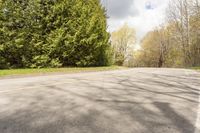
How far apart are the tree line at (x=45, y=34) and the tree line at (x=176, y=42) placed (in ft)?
73.4

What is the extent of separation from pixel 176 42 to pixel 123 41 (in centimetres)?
1361

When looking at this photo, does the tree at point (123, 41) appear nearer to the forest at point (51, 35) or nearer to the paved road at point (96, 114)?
the forest at point (51, 35)

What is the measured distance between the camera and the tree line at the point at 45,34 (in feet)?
68.4

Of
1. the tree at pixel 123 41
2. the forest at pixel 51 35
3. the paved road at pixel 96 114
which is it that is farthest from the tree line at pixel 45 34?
the tree at pixel 123 41

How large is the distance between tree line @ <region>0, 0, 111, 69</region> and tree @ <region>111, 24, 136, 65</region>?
36809mm

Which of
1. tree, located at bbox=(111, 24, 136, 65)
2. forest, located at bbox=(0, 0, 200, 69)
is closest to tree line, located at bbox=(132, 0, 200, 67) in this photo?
tree, located at bbox=(111, 24, 136, 65)

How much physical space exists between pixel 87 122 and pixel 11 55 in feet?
60.8

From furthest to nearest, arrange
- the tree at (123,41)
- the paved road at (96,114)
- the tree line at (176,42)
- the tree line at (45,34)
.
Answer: the tree at (123,41) → the tree line at (176,42) → the tree line at (45,34) → the paved road at (96,114)

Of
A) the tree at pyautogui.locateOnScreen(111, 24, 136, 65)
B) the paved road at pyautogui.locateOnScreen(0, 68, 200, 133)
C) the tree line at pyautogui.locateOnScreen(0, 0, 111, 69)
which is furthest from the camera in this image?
the tree at pyautogui.locateOnScreen(111, 24, 136, 65)

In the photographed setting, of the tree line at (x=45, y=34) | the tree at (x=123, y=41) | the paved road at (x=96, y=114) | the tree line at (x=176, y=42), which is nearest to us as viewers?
the paved road at (x=96, y=114)

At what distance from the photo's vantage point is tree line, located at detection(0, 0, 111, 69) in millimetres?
20844

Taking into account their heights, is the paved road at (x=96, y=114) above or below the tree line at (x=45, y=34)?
below

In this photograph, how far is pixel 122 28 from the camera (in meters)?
62.4

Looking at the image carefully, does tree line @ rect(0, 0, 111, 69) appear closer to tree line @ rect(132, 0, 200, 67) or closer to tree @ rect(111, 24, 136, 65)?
tree line @ rect(132, 0, 200, 67)
